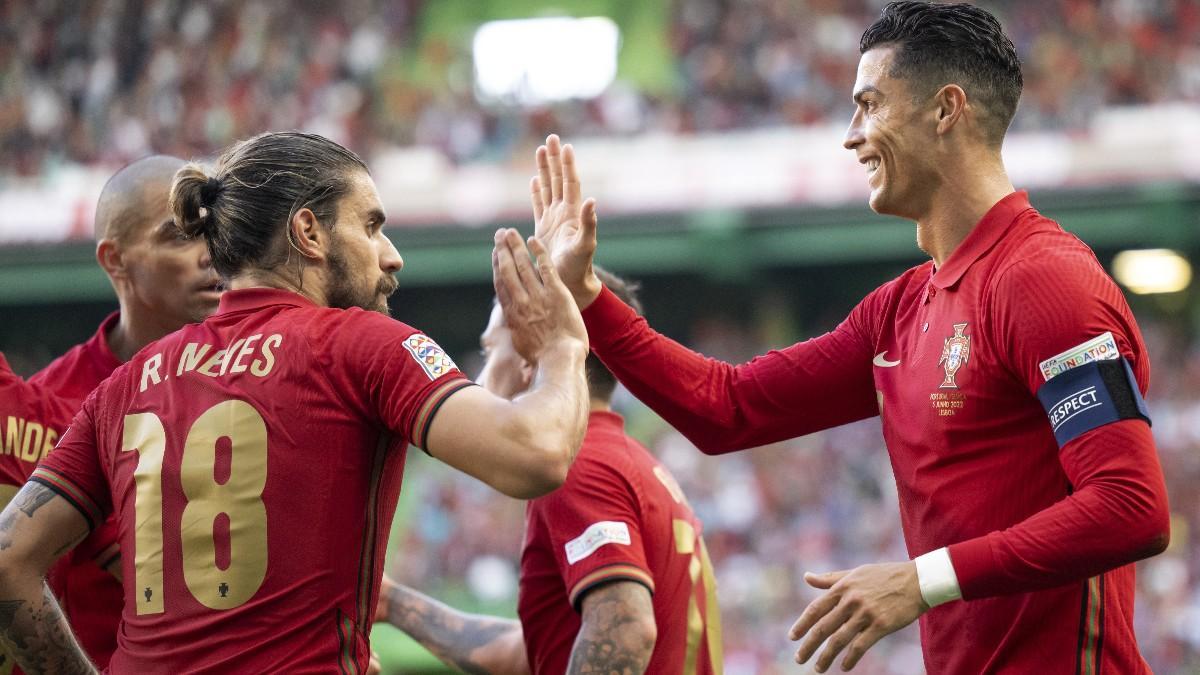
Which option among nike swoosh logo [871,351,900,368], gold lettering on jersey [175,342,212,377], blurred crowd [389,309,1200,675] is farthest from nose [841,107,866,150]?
blurred crowd [389,309,1200,675]

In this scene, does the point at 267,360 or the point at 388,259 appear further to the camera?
the point at 388,259

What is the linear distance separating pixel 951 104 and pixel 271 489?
1.79 metres

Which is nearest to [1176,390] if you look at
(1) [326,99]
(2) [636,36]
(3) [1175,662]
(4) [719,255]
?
(3) [1175,662]

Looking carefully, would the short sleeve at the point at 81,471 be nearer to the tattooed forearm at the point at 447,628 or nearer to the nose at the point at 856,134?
the tattooed forearm at the point at 447,628

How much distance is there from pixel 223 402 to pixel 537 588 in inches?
58.8

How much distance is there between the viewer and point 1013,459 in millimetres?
2938

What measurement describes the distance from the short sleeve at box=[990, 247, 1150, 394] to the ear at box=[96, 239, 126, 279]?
8.45 ft

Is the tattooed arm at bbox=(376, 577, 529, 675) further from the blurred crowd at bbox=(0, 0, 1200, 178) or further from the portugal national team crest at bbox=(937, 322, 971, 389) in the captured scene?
the blurred crowd at bbox=(0, 0, 1200, 178)

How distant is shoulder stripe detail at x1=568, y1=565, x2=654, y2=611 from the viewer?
3.69m

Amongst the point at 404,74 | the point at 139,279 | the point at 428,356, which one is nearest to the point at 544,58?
the point at 404,74

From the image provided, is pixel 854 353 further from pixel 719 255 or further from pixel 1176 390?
pixel 719 255

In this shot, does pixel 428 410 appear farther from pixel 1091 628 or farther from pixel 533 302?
pixel 1091 628

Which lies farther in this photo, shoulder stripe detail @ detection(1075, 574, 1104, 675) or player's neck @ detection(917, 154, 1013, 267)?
player's neck @ detection(917, 154, 1013, 267)

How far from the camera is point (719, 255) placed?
16.5 m
